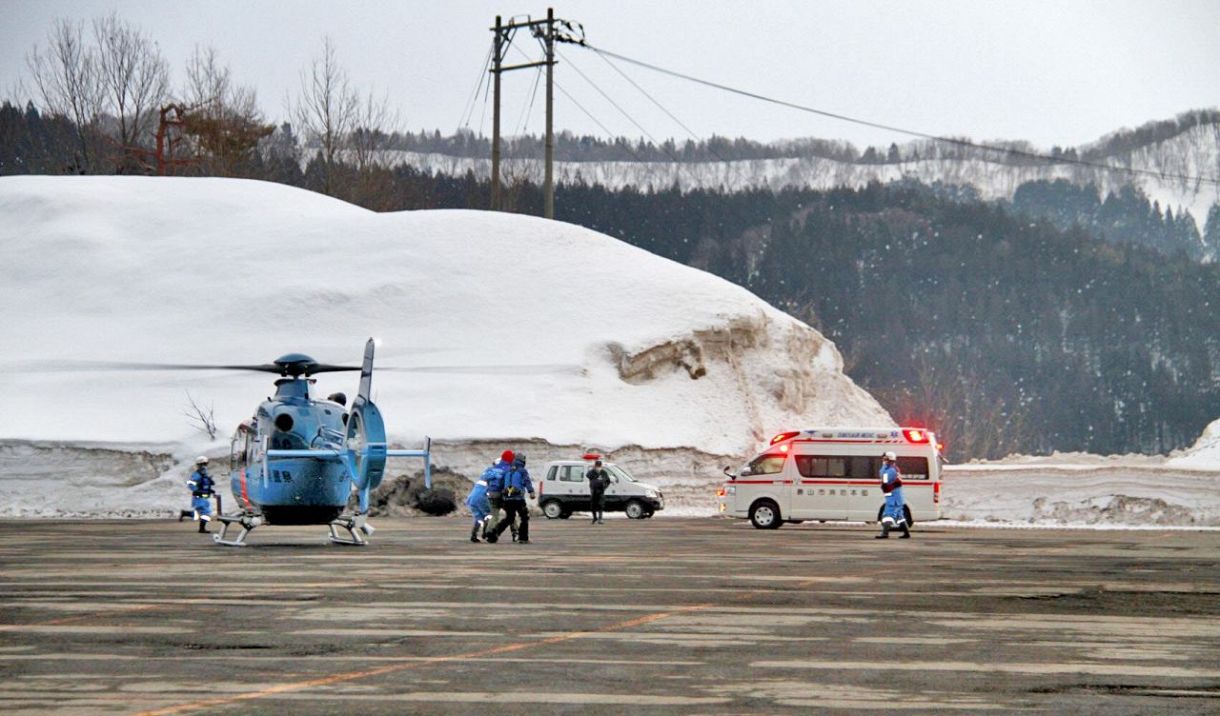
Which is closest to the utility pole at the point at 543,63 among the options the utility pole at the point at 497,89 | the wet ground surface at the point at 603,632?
the utility pole at the point at 497,89

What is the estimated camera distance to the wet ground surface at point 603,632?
10734 mm

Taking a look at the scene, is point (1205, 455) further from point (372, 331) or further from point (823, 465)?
point (372, 331)

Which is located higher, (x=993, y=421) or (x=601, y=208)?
(x=601, y=208)

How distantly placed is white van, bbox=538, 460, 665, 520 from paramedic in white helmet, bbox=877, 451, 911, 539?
47.6 feet

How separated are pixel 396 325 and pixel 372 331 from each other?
1.08m

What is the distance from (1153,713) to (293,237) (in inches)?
2779

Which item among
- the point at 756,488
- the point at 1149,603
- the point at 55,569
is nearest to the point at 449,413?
the point at 756,488

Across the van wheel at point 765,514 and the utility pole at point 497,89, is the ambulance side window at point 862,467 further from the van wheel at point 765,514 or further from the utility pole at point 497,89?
the utility pole at point 497,89

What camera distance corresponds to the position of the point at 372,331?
67.7 metres

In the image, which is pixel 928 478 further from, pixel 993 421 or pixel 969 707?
pixel 993 421

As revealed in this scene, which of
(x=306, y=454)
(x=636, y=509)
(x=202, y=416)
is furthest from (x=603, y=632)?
(x=202, y=416)

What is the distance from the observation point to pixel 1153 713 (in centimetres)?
1008

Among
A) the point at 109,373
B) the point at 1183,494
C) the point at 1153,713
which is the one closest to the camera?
the point at 1153,713

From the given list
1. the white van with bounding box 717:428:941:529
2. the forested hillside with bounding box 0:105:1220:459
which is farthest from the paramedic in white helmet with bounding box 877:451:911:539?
the forested hillside with bounding box 0:105:1220:459
